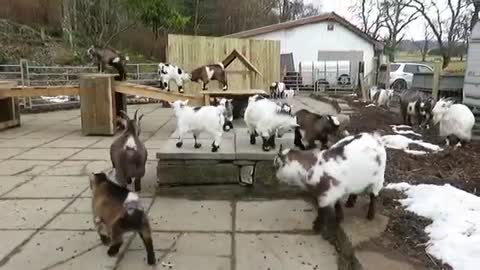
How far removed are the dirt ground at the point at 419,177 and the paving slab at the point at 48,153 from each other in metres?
4.56

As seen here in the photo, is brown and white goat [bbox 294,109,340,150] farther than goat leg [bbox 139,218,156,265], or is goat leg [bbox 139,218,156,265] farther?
brown and white goat [bbox 294,109,340,150]

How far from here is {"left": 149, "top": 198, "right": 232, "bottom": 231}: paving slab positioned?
4.18 m

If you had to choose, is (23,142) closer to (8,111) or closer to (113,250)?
(8,111)

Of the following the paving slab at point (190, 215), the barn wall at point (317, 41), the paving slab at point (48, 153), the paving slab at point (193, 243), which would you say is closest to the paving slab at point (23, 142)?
the paving slab at point (48, 153)

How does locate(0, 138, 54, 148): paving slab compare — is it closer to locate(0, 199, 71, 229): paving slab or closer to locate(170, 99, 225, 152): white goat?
locate(0, 199, 71, 229): paving slab

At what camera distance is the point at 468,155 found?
6395 mm

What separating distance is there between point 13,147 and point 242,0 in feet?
88.4

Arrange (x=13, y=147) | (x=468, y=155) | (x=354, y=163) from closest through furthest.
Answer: (x=354, y=163) < (x=468, y=155) < (x=13, y=147)

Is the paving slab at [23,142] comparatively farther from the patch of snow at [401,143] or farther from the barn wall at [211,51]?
the barn wall at [211,51]

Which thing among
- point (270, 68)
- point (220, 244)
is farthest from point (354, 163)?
point (270, 68)

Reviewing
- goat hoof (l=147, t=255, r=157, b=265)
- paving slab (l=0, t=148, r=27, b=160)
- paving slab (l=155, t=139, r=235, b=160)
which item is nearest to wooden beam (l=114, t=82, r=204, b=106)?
paving slab (l=0, t=148, r=27, b=160)

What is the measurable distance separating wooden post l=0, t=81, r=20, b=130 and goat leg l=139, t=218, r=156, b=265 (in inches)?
281

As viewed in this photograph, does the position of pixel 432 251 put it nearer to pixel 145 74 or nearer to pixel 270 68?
pixel 270 68

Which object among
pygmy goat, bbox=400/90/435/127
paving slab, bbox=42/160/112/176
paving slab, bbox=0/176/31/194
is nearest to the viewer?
paving slab, bbox=0/176/31/194
